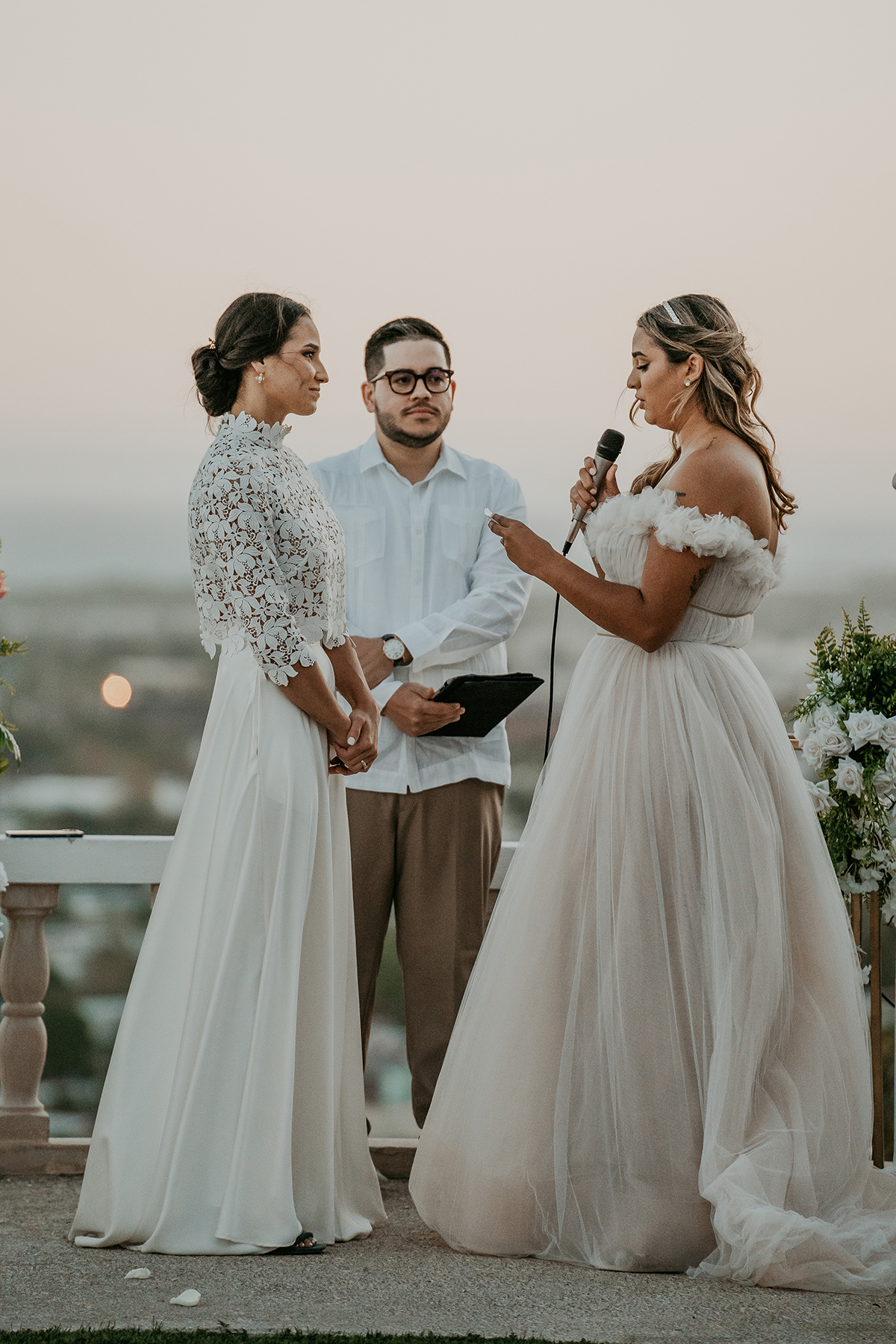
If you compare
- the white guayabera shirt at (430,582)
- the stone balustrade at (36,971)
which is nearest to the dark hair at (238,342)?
the white guayabera shirt at (430,582)

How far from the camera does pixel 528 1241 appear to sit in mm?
2367

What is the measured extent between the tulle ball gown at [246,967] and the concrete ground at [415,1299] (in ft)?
0.33

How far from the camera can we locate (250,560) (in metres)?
2.44

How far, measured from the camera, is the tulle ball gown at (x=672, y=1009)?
2.31 m

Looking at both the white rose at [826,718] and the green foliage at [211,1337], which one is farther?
the white rose at [826,718]

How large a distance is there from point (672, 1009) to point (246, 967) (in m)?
0.81

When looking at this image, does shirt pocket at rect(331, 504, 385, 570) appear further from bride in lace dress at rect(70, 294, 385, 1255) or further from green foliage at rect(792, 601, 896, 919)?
green foliage at rect(792, 601, 896, 919)

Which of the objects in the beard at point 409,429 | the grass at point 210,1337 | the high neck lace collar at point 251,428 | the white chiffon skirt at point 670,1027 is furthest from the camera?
the beard at point 409,429

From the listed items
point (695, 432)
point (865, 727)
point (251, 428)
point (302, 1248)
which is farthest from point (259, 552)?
point (865, 727)

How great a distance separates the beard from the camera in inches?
129

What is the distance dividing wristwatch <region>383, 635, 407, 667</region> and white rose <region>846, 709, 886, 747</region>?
108cm

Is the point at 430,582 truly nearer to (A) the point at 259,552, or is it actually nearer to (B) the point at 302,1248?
(A) the point at 259,552

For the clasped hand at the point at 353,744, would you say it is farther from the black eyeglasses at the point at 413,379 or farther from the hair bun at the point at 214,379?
the black eyeglasses at the point at 413,379

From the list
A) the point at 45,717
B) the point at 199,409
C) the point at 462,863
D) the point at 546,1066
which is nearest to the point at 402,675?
the point at 462,863
